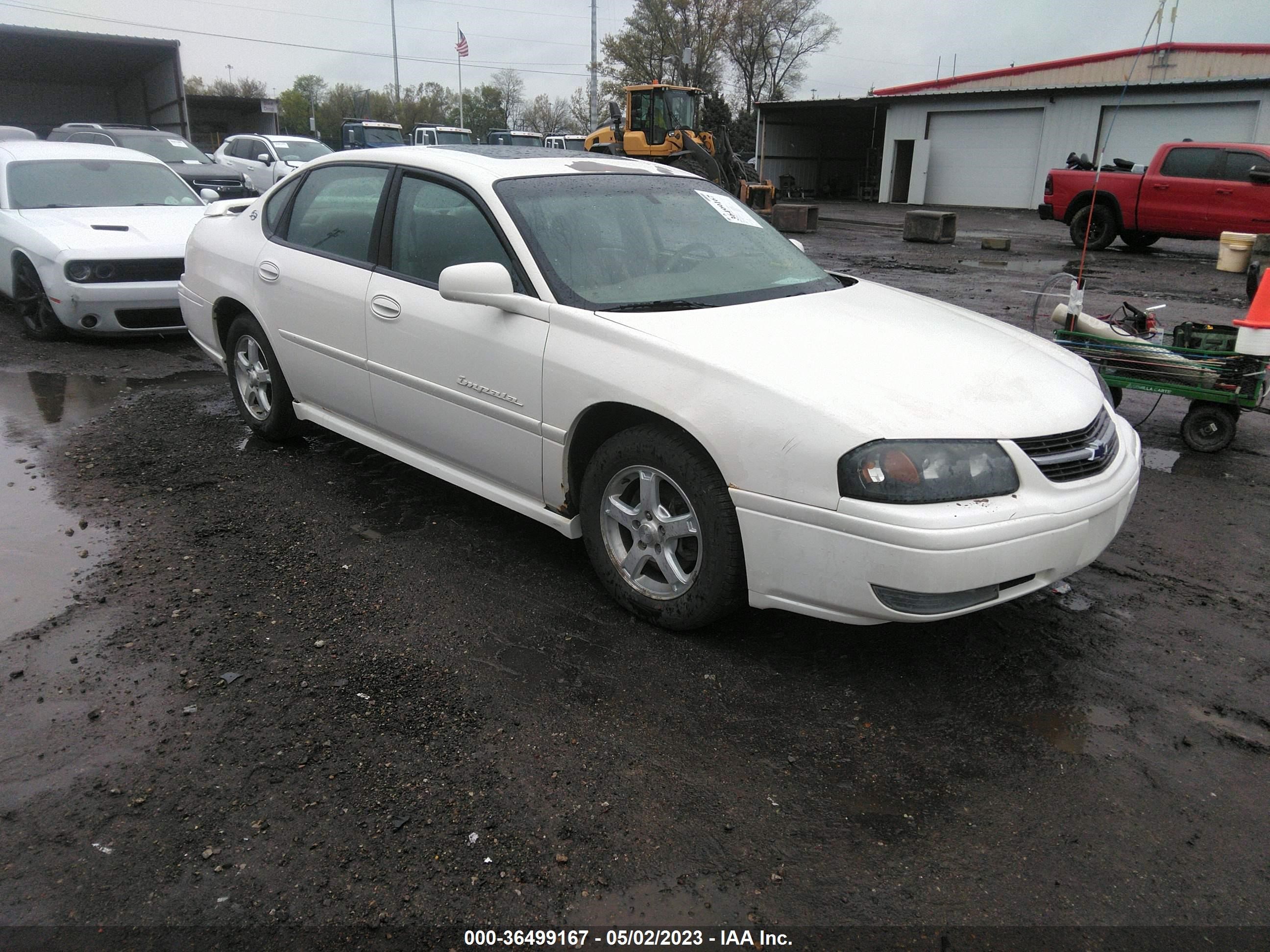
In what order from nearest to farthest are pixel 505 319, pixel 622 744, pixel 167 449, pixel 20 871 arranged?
pixel 20 871
pixel 622 744
pixel 505 319
pixel 167 449

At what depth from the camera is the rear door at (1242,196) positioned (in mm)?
14680

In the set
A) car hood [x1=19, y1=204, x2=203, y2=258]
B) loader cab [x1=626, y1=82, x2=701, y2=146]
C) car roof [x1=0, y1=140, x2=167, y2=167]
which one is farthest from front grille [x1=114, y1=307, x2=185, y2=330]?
loader cab [x1=626, y1=82, x2=701, y2=146]

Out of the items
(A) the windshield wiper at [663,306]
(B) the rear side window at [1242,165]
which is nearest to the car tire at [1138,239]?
(B) the rear side window at [1242,165]

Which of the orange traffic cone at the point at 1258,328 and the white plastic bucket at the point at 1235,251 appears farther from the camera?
the white plastic bucket at the point at 1235,251

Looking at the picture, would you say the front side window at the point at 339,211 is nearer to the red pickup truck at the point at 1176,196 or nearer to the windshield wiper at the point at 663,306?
the windshield wiper at the point at 663,306

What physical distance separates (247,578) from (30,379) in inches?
168

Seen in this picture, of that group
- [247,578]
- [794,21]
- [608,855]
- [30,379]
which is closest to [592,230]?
[247,578]

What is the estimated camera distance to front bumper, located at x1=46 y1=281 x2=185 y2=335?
7285 mm

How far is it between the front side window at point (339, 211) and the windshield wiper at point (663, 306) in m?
1.47

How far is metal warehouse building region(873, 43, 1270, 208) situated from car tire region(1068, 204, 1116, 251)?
8278mm

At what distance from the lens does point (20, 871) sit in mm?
2207

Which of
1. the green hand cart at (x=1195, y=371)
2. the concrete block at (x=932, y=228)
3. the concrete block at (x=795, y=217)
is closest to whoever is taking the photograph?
the green hand cart at (x=1195, y=371)

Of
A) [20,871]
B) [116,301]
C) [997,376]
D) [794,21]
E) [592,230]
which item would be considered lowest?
[20,871]

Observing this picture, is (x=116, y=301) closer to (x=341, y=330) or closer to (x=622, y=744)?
(x=341, y=330)
